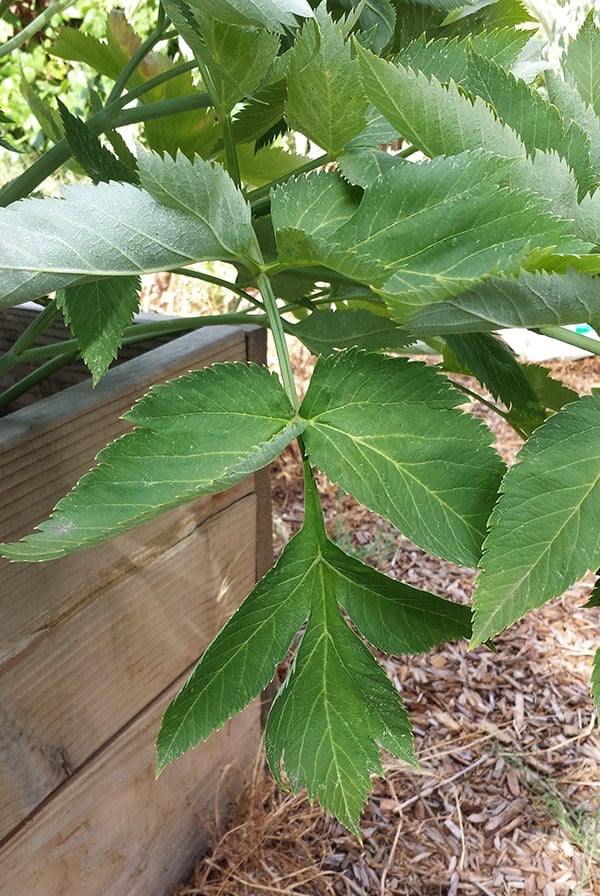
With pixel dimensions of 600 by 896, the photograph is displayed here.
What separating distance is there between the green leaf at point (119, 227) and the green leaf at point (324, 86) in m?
0.06

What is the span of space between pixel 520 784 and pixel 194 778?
45 cm

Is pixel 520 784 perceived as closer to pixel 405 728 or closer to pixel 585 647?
pixel 585 647

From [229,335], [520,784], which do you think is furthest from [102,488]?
[520,784]

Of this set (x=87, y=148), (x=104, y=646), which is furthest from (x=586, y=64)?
Answer: (x=104, y=646)

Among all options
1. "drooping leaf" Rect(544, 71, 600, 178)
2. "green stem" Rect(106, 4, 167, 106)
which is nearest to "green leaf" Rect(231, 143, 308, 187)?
"green stem" Rect(106, 4, 167, 106)

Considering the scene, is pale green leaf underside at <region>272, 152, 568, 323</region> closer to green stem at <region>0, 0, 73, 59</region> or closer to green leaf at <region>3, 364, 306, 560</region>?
green leaf at <region>3, 364, 306, 560</region>

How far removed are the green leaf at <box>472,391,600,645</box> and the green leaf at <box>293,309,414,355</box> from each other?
13 cm

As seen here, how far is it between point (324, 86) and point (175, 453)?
16 centimetres

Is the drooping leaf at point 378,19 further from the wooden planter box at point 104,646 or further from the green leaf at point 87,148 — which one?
the wooden planter box at point 104,646

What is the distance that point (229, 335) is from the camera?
26.2 inches

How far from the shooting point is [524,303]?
0.86ft

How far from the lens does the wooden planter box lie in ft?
1.69

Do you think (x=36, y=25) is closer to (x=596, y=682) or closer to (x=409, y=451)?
(x=409, y=451)

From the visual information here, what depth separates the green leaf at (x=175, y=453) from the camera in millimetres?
276
